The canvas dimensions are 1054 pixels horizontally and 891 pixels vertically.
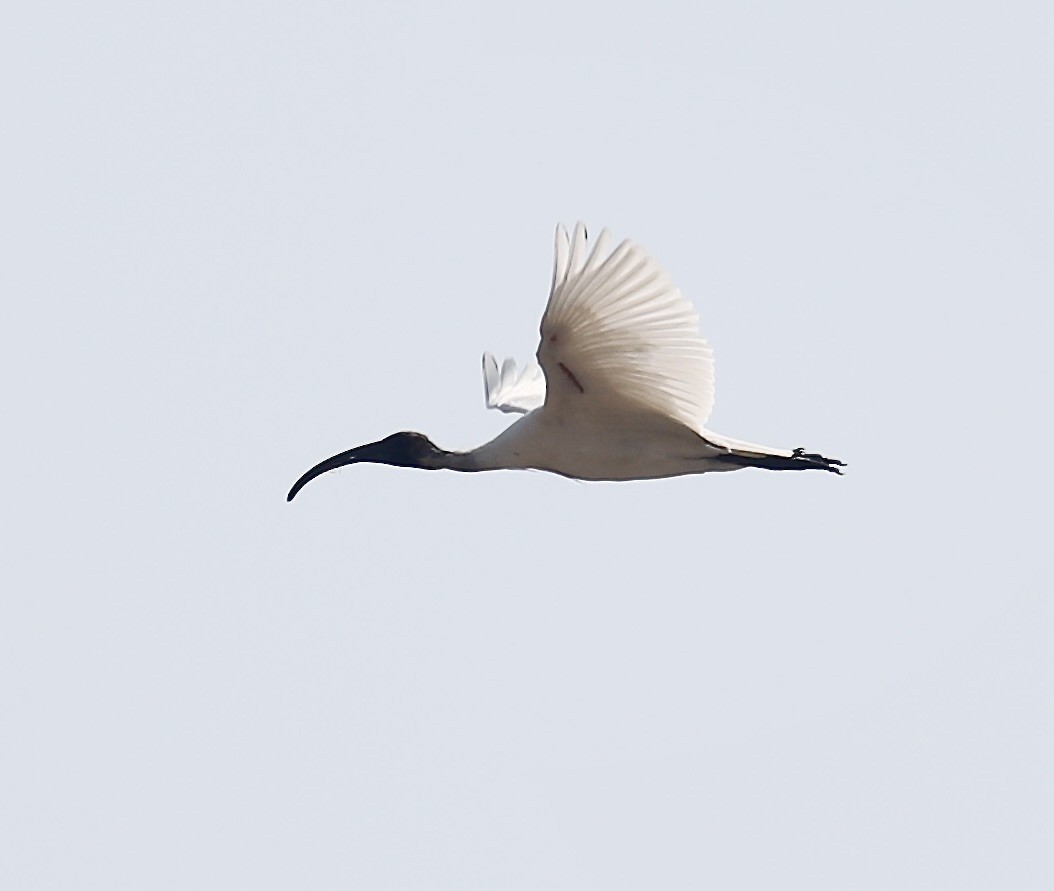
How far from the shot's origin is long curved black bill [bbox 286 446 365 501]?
13.5 metres

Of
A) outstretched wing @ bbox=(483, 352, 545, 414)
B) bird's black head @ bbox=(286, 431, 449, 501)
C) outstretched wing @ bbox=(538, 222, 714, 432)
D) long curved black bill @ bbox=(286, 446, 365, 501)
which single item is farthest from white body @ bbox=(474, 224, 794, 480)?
outstretched wing @ bbox=(483, 352, 545, 414)

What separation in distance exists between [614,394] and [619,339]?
0.58 m

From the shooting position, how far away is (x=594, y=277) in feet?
35.0

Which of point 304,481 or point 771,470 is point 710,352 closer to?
point 771,470

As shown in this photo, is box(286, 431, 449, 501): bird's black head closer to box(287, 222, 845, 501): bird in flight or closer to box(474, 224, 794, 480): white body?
box(287, 222, 845, 501): bird in flight

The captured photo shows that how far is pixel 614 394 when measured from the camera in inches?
462

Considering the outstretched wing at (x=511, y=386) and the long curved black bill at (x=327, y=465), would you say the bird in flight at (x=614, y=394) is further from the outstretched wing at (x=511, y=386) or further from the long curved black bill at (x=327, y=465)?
the outstretched wing at (x=511, y=386)

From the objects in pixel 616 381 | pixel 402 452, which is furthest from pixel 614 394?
pixel 402 452

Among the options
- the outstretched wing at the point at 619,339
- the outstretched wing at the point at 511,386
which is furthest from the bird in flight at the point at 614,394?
the outstretched wing at the point at 511,386

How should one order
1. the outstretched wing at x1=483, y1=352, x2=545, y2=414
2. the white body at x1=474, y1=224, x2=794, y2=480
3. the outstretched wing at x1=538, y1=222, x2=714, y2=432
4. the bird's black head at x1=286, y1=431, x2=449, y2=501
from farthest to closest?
the outstretched wing at x1=483, y1=352, x2=545, y2=414, the bird's black head at x1=286, y1=431, x2=449, y2=501, the white body at x1=474, y1=224, x2=794, y2=480, the outstretched wing at x1=538, y1=222, x2=714, y2=432

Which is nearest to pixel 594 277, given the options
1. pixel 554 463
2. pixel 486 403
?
pixel 554 463

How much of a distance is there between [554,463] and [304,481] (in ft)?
6.37

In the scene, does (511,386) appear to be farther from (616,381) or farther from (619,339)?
(619,339)

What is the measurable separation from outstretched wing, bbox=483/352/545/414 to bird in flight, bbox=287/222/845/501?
161 centimetres
